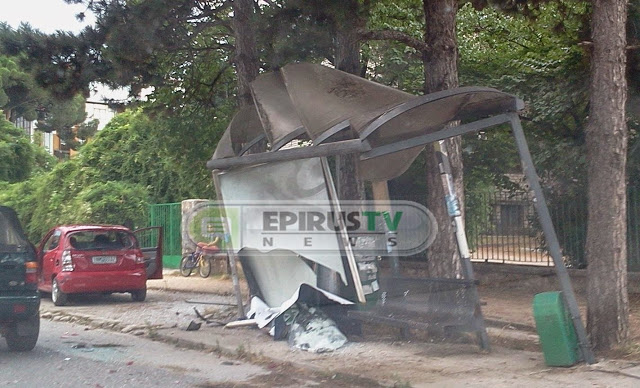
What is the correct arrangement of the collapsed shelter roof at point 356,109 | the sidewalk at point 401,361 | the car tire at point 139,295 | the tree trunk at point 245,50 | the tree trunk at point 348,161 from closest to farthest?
1. the sidewalk at point 401,361
2. the collapsed shelter roof at point 356,109
3. the tree trunk at point 348,161
4. the tree trunk at point 245,50
5. the car tire at point 139,295

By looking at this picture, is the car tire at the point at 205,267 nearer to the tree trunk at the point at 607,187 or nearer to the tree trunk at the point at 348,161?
the tree trunk at the point at 348,161

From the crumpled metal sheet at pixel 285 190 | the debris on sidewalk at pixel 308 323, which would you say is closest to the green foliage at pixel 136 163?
the crumpled metal sheet at pixel 285 190

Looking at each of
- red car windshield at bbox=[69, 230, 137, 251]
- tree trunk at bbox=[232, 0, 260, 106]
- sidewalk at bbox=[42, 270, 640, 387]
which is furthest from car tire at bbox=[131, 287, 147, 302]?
tree trunk at bbox=[232, 0, 260, 106]

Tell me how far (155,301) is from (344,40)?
6.88 metres

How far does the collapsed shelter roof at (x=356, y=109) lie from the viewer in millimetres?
8156

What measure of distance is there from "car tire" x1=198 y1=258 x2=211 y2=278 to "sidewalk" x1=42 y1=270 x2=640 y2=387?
24.5 feet

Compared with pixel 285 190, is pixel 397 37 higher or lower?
higher

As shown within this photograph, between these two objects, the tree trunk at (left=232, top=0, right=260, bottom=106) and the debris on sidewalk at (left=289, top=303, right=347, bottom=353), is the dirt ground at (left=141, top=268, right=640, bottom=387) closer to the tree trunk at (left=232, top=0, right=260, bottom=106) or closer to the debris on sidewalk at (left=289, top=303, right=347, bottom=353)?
the debris on sidewalk at (left=289, top=303, right=347, bottom=353)

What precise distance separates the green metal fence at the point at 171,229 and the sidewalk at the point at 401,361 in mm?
10230

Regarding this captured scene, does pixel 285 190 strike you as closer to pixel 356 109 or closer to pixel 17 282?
pixel 356 109

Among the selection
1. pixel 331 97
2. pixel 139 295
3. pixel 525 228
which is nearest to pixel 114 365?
pixel 331 97

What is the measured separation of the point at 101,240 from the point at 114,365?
6.14 metres

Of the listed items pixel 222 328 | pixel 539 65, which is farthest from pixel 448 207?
pixel 539 65

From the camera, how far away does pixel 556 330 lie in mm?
7523
